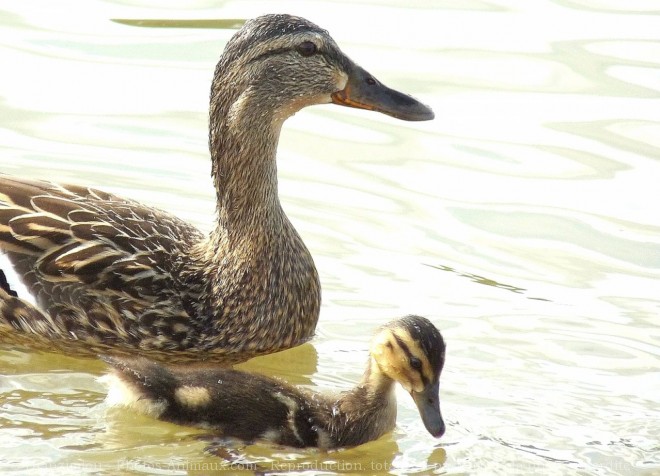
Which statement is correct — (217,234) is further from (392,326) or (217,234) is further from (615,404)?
(615,404)

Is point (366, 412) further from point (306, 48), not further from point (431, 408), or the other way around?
point (306, 48)

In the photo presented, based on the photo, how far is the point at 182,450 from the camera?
5840mm

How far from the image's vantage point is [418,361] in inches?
235

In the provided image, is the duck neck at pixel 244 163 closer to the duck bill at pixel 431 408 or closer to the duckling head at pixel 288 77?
the duckling head at pixel 288 77

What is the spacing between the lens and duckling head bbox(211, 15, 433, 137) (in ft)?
22.7

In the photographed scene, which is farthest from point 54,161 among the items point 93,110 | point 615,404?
point 615,404

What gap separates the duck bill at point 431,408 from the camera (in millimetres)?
5934

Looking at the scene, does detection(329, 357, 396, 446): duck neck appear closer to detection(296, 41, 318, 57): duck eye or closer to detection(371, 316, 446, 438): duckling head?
detection(371, 316, 446, 438): duckling head

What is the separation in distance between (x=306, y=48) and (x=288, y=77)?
0.16 m

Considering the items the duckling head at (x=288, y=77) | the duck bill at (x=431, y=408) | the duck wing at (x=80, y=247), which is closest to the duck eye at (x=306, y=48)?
the duckling head at (x=288, y=77)

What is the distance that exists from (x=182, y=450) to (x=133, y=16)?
5.46m

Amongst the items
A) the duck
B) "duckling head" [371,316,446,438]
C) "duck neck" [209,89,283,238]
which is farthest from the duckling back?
"duck neck" [209,89,283,238]

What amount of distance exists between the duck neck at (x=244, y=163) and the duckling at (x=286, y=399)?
1.21 metres

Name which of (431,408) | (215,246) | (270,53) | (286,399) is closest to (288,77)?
(270,53)
